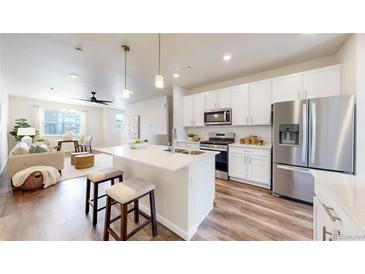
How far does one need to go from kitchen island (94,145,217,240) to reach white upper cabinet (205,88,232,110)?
2.12m

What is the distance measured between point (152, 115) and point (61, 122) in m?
4.89

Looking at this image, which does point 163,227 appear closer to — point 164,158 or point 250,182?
point 164,158

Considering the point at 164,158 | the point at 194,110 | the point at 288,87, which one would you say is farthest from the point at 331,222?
the point at 194,110

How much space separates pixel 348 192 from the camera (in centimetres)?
84

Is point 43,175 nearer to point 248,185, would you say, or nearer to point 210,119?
point 210,119

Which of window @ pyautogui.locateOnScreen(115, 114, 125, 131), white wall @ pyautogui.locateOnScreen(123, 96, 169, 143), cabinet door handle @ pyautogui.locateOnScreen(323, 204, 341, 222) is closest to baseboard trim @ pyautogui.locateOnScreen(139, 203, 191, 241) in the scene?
cabinet door handle @ pyautogui.locateOnScreen(323, 204, 341, 222)

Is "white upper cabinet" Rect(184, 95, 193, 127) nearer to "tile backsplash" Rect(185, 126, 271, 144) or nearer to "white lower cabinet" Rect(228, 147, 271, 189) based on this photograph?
"tile backsplash" Rect(185, 126, 271, 144)

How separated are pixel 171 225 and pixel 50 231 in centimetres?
144

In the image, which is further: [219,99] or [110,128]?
[110,128]

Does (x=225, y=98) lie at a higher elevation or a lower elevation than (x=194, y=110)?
higher

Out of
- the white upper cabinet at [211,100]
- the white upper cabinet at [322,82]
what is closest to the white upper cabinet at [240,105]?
the white upper cabinet at [211,100]

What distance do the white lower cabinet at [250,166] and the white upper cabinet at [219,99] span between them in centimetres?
121

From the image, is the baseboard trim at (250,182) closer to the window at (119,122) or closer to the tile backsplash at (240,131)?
the tile backsplash at (240,131)

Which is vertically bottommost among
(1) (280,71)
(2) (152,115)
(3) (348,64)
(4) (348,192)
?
(4) (348,192)
